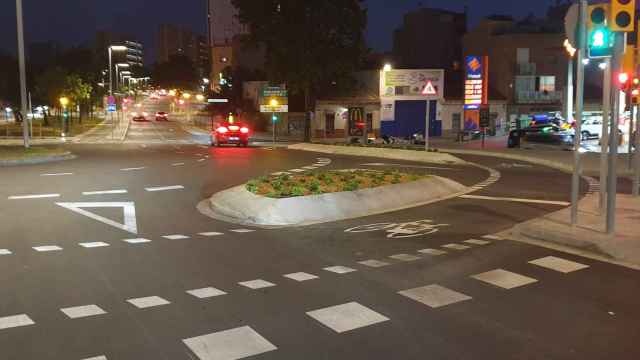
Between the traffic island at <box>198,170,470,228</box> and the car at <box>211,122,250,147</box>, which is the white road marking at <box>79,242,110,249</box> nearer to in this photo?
the traffic island at <box>198,170,470,228</box>

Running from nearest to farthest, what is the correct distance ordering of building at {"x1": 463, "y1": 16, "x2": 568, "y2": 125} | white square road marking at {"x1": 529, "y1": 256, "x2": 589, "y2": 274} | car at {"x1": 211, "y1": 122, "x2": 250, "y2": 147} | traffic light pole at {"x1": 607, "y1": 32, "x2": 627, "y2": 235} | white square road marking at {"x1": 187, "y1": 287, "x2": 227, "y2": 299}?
white square road marking at {"x1": 187, "y1": 287, "x2": 227, "y2": 299} < white square road marking at {"x1": 529, "y1": 256, "x2": 589, "y2": 274} < traffic light pole at {"x1": 607, "y1": 32, "x2": 627, "y2": 235} < car at {"x1": 211, "y1": 122, "x2": 250, "y2": 147} < building at {"x1": 463, "y1": 16, "x2": 568, "y2": 125}

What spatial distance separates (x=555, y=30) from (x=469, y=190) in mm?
48761

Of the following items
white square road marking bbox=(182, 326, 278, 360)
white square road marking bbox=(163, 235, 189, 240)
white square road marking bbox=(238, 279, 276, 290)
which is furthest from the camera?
white square road marking bbox=(163, 235, 189, 240)

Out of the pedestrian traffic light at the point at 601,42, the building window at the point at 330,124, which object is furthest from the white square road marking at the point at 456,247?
the building window at the point at 330,124

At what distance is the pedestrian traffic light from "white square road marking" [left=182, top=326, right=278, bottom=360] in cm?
748

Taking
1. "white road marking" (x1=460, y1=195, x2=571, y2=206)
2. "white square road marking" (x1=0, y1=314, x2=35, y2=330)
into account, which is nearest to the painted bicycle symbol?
"white road marking" (x1=460, y1=195, x2=571, y2=206)

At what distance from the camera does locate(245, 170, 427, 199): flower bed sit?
14.0 metres

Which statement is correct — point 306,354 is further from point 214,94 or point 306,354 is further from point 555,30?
point 214,94

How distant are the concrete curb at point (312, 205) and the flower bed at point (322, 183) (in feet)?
0.97

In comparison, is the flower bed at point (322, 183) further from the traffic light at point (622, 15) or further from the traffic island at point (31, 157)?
the traffic island at point (31, 157)

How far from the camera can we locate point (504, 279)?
314 inches

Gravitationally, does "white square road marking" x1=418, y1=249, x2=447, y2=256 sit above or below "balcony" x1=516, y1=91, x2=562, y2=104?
below

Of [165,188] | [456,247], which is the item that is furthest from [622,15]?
[165,188]

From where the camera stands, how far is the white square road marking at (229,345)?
548cm
